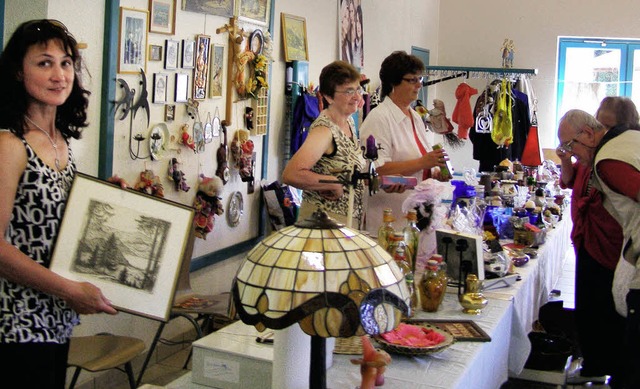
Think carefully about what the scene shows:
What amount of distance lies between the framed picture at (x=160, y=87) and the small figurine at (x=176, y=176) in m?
0.31

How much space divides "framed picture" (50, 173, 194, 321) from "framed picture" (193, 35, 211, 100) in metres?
2.12

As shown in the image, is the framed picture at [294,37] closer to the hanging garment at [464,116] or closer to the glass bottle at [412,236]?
the glass bottle at [412,236]

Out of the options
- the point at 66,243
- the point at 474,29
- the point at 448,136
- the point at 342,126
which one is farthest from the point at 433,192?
the point at 474,29

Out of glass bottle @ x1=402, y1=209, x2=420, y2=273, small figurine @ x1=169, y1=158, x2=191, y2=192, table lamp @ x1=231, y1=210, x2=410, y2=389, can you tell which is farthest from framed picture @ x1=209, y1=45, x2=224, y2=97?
table lamp @ x1=231, y1=210, x2=410, y2=389

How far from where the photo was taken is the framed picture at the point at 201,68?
12.8 ft

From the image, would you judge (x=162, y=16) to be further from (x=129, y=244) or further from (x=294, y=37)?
(x=129, y=244)

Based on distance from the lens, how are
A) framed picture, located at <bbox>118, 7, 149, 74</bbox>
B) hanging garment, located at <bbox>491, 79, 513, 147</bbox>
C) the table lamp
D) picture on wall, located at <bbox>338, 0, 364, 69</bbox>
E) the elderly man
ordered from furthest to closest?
hanging garment, located at <bbox>491, 79, 513, 147</bbox>
picture on wall, located at <bbox>338, 0, 364, 69</bbox>
framed picture, located at <bbox>118, 7, 149, 74</bbox>
the elderly man
the table lamp

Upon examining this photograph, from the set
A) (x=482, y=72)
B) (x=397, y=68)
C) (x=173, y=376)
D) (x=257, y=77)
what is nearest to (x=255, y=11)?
(x=257, y=77)

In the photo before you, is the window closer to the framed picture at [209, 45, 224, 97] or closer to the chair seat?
the framed picture at [209, 45, 224, 97]

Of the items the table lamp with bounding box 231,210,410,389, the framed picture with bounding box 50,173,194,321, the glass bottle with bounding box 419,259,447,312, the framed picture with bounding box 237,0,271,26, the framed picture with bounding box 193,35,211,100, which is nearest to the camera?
the table lamp with bounding box 231,210,410,389

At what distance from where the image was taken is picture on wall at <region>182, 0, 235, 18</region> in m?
3.84

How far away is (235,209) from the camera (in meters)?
4.44

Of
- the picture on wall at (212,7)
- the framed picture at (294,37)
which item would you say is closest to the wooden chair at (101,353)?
the picture on wall at (212,7)

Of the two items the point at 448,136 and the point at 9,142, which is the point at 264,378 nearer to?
the point at 9,142
